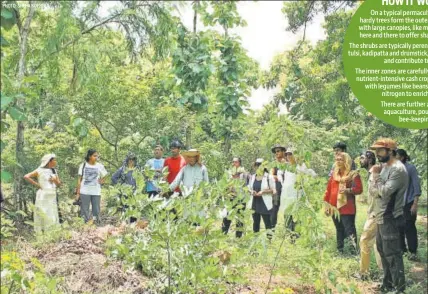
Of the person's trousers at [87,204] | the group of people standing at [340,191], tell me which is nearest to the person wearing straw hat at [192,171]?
the group of people standing at [340,191]

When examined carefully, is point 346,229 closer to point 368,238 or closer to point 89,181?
point 368,238

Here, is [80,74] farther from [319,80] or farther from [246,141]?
[246,141]

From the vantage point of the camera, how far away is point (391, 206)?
508 cm

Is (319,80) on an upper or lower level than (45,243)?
upper

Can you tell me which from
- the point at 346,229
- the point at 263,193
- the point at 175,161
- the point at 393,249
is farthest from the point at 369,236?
the point at 175,161

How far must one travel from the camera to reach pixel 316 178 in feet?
12.9

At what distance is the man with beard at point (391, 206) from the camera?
16.5ft

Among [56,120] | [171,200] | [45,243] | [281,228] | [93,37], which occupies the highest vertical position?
[93,37]

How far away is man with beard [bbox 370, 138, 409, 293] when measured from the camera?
504cm

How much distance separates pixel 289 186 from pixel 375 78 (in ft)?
9.37

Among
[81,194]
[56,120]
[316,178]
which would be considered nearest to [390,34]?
[316,178]

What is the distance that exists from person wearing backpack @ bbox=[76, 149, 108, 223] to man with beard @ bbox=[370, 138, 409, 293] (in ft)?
13.9

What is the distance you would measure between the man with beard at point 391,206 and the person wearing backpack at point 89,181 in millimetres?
4225

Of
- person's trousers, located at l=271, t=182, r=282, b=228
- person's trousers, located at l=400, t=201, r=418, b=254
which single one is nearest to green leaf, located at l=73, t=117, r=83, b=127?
person's trousers, located at l=271, t=182, r=282, b=228
